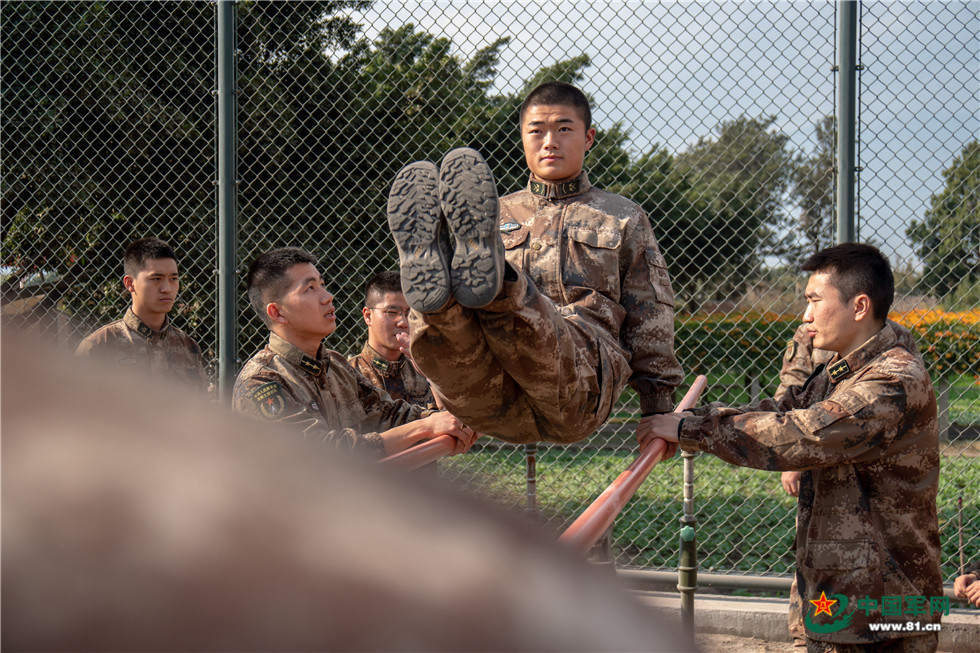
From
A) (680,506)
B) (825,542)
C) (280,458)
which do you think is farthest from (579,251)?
(680,506)

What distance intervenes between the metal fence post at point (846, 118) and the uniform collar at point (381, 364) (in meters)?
2.04

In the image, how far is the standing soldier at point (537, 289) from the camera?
162 cm

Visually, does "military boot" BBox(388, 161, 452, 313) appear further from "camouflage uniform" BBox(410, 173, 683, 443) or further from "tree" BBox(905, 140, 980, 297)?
"tree" BBox(905, 140, 980, 297)

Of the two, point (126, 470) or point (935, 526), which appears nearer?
point (126, 470)

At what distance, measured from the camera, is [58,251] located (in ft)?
16.8

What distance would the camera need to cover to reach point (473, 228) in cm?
160

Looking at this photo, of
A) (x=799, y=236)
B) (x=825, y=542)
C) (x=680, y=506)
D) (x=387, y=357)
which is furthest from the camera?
(x=680, y=506)

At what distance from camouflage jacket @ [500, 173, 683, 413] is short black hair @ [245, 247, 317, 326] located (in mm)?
775

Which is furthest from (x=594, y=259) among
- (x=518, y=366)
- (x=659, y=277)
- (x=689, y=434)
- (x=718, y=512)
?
(x=718, y=512)

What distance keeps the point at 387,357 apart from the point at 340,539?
3.49 m

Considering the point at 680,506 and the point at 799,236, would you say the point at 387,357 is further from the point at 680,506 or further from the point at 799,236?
the point at 680,506

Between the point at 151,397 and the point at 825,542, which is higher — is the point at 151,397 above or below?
above

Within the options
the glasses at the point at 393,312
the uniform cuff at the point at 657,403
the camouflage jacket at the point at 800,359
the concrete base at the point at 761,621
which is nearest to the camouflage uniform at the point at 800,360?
the camouflage jacket at the point at 800,359

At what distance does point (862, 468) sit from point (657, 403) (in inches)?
27.6
